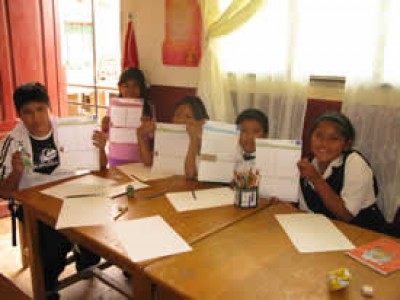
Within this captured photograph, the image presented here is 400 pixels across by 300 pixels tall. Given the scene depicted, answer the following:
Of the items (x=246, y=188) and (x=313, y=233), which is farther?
(x=246, y=188)

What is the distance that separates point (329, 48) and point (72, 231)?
54.2 inches

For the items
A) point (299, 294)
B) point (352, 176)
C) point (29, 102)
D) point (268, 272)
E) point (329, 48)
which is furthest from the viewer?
point (29, 102)

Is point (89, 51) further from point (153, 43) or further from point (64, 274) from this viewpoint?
point (64, 274)

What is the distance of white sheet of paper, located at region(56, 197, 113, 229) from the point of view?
1.40 meters

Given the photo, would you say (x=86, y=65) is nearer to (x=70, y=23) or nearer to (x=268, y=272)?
(x=70, y=23)

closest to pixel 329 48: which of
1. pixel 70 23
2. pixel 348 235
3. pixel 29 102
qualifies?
pixel 348 235

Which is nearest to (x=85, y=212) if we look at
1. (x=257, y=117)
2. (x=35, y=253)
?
(x=35, y=253)

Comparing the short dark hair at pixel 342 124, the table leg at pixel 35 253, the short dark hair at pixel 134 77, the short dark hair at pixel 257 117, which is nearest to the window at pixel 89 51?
Answer: the short dark hair at pixel 134 77

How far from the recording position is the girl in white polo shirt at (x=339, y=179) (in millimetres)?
1549

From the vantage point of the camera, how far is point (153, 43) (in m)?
2.61

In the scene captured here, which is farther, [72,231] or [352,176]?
[352,176]

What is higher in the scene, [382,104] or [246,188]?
[382,104]

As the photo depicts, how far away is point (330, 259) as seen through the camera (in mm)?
1179

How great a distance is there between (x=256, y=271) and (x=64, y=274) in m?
1.70
